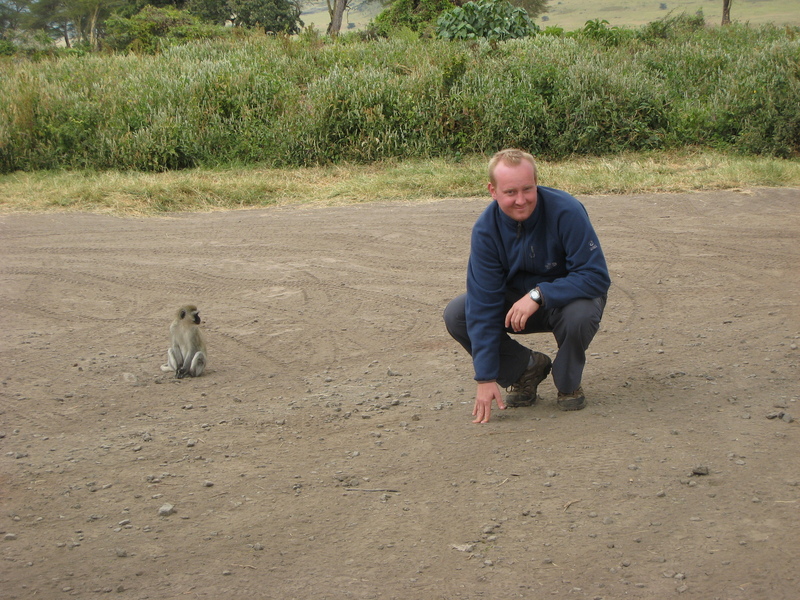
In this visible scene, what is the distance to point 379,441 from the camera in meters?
4.94

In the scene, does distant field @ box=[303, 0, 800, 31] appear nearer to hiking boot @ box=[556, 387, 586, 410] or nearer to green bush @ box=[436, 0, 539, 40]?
green bush @ box=[436, 0, 539, 40]

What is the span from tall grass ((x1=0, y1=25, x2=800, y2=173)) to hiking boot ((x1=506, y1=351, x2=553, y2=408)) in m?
9.93

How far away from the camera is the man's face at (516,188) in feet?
15.0

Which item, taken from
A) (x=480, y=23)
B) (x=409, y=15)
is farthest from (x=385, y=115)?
(x=409, y=15)

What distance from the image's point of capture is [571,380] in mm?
5078

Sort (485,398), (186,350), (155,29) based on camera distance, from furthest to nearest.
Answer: (155,29) < (186,350) < (485,398)

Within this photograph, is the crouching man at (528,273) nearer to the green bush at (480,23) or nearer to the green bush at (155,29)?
the green bush at (480,23)

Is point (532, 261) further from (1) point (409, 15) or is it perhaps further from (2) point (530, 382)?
(1) point (409, 15)

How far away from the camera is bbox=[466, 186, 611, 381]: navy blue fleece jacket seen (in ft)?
15.6

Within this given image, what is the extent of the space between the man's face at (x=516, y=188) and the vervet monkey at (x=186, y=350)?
8.94 feet

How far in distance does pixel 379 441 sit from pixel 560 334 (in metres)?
1.23

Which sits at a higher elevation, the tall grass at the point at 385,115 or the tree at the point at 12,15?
the tree at the point at 12,15

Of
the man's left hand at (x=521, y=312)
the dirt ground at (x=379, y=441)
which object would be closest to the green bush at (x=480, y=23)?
the dirt ground at (x=379, y=441)

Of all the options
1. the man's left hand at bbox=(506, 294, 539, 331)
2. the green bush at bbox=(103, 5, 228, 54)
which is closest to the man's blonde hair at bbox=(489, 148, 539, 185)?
the man's left hand at bbox=(506, 294, 539, 331)
